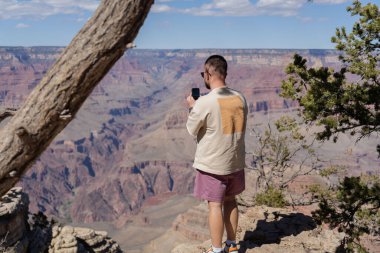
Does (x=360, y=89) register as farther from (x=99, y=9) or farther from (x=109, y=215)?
(x=109, y=215)

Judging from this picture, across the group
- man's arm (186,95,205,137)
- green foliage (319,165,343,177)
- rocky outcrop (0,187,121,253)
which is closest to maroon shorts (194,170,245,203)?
man's arm (186,95,205,137)

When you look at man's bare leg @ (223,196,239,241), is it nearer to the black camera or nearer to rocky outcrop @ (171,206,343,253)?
the black camera

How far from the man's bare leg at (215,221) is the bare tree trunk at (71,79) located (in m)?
2.52

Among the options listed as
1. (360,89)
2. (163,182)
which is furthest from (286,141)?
(163,182)

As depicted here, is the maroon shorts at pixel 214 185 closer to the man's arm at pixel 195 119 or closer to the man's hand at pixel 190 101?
the man's arm at pixel 195 119

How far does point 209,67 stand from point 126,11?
2144mm

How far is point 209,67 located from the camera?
14.5ft

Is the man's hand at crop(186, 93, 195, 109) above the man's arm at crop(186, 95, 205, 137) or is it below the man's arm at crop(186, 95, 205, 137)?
above

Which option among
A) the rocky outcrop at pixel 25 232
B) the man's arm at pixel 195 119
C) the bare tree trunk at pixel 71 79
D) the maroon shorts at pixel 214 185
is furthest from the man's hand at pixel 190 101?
the rocky outcrop at pixel 25 232

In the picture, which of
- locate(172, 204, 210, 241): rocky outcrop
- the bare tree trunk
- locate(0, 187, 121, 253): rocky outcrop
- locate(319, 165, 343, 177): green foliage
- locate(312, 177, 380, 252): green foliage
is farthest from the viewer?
locate(172, 204, 210, 241): rocky outcrop

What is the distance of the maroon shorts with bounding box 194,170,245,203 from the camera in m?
4.48

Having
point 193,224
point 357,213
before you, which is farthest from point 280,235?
point 193,224

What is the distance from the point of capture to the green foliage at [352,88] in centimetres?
780

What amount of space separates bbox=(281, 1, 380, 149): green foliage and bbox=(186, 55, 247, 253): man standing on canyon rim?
3936 millimetres
